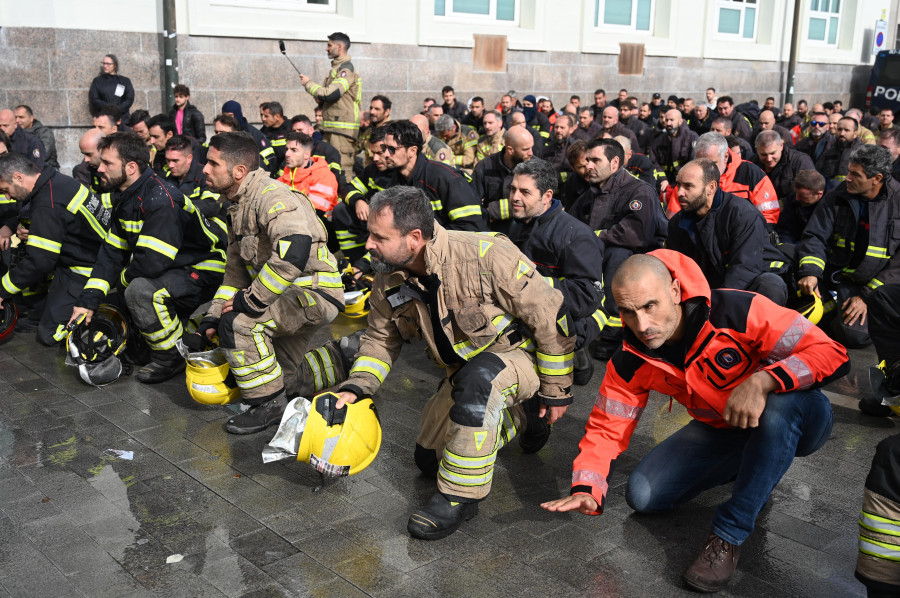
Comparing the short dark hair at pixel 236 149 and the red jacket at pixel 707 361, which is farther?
the short dark hair at pixel 236 149

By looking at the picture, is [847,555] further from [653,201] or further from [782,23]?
[782,23]

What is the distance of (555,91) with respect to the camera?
1873cm

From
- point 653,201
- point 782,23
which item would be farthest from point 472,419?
point 782,23

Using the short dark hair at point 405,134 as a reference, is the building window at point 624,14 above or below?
above

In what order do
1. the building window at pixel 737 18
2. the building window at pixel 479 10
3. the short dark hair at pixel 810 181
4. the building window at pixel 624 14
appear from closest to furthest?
the short dark hair at pixel 810 181
the building window at pixel 479 10
the building window at pixel 624 14
the building window at pixel 737 18

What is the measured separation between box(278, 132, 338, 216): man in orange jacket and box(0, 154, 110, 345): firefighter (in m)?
2.40

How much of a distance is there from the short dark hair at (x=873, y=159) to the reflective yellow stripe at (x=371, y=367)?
4.44m

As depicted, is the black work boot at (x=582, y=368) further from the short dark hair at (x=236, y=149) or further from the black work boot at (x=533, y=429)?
the short dark hair at (x=236, y=149)

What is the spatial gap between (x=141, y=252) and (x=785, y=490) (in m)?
4.32

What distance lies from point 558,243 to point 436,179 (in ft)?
5.35

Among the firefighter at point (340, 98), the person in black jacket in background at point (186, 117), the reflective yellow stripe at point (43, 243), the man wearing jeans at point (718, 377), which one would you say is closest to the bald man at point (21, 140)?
the person in black jacket in background at point (186, 117)

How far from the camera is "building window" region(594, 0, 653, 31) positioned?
1959cm

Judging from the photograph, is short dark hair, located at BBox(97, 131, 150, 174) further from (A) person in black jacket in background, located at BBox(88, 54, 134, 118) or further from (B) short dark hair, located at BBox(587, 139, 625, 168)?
(A) person in black jacket in background, located at BBox(88, 54, 134, 118)

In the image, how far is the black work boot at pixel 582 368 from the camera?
19.6 ft
